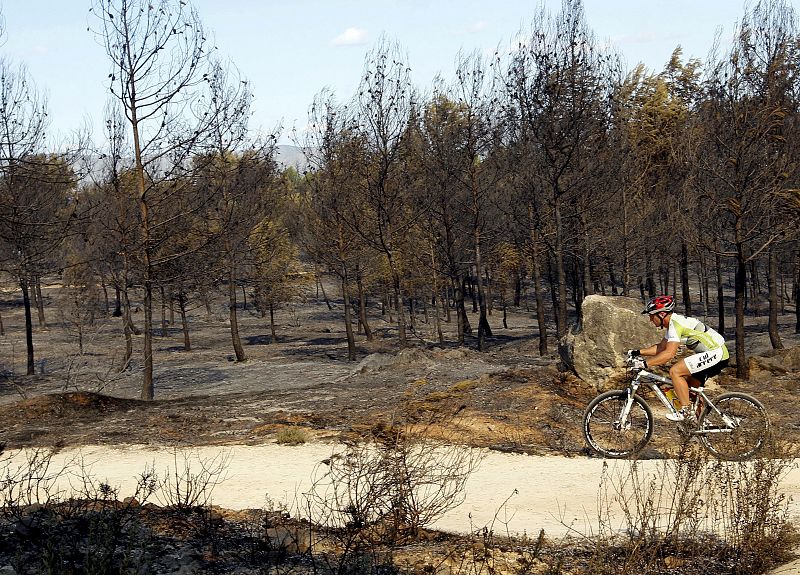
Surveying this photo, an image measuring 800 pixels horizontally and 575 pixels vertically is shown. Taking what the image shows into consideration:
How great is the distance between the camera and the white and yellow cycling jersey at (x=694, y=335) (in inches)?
388

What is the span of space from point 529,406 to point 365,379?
799cm

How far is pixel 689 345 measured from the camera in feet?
32.9

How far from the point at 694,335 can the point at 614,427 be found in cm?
156

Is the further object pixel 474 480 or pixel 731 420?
pixel 731 420

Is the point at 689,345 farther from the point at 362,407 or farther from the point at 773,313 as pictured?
the point at 773,313

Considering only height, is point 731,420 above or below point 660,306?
below

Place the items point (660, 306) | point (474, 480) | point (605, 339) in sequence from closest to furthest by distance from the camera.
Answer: point (474, 480) < point (660, 306) < point (605, 339)

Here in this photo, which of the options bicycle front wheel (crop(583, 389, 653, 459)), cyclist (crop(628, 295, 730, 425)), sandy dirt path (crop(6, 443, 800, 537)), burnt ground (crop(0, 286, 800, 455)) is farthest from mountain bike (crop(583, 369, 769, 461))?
burnt ground (crop(0, 286, 800, 455))

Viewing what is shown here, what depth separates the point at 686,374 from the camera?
9977mm

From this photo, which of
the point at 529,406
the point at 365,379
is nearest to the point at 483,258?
the point at 365,379

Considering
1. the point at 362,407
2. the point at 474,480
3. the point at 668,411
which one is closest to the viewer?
the point at 474,480

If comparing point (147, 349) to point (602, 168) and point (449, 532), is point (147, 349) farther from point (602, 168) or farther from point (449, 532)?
point (602, 168)

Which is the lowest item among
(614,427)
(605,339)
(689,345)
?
(614,427)

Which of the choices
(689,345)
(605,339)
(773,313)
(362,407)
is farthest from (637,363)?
(773,313)
